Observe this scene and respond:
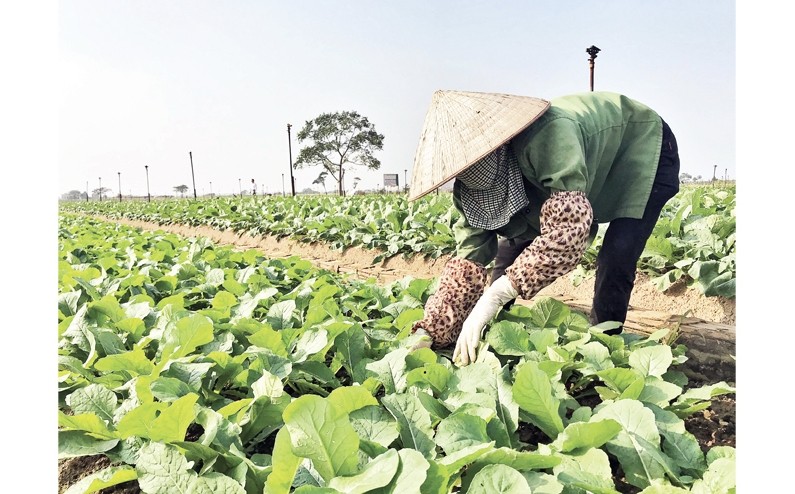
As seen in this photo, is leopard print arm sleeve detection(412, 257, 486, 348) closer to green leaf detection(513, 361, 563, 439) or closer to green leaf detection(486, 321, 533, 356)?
green leaf detection(486, 321, 533, 356)

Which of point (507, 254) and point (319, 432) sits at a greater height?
point (507, 254)

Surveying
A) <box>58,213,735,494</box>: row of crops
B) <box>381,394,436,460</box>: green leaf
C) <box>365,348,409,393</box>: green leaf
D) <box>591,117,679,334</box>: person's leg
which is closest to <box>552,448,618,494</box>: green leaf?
<box>58,213,735,494</box>: row of crops

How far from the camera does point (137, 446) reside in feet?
4.18

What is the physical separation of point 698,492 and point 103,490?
126cm

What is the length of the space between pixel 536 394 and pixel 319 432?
540 millimetres

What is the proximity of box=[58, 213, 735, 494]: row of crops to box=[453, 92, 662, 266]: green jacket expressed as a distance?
0.38m

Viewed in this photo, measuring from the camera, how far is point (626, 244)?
251cm

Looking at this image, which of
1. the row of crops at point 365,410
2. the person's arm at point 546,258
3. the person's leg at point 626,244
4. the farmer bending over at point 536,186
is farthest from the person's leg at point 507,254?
the person's arm at point 546,258

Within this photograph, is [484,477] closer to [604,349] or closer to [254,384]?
[254,384]

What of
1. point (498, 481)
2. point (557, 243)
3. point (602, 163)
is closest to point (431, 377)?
point (498, 481)

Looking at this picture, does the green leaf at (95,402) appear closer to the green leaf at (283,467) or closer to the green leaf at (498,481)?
the green leaf at (283,467)

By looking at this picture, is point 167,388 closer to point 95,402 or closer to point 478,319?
point 95,402

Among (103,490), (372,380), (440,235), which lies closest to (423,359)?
(372,380)

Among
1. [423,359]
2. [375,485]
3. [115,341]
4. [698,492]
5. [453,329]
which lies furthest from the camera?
[453,329]
